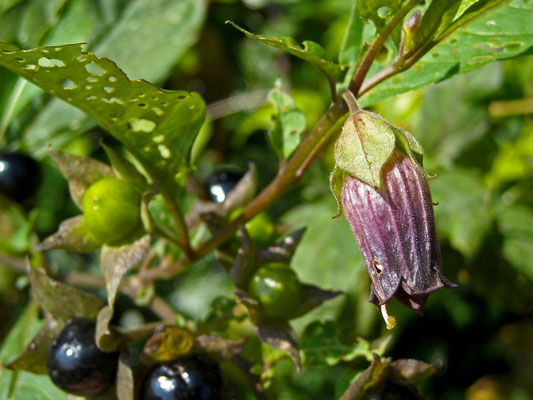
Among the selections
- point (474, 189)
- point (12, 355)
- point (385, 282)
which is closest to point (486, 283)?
point (474, 189)

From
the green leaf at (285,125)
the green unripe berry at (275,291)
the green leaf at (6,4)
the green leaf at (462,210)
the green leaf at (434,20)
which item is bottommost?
the green leaf at (462,210)

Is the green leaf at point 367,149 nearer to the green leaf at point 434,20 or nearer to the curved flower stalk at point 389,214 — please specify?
the curved flower stalk at point 389,214

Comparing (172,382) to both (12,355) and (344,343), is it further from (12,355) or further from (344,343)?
(12,355)

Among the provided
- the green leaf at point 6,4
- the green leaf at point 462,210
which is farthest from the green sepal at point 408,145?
the green leaf at point 6,4

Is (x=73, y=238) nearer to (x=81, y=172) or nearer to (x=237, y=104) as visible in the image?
(x=81, y=172)

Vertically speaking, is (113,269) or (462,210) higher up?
(113,269)

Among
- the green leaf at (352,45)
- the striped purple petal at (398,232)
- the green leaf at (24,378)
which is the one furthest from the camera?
the green leaf at (24,378)

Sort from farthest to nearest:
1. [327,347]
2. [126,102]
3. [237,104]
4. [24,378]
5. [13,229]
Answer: [237,104] < [13,229] < [24,378] < [327,347] < [126,102]

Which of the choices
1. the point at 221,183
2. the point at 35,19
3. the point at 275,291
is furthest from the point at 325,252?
the point at 35,19
